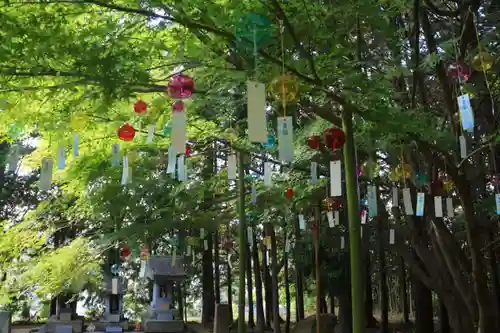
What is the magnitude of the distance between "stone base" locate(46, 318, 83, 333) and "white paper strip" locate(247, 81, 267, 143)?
12414mm

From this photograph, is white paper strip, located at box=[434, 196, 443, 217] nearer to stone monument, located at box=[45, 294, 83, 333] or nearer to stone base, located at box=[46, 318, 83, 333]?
stone monument, located at box=[45, 294, 83, 333]

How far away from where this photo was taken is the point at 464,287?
7035 millimetres

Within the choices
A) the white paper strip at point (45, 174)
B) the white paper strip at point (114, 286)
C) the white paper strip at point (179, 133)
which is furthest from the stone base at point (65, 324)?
the white paper strip at point (179, 133)

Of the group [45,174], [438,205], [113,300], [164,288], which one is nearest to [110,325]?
[113,300]

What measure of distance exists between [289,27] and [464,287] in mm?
5015

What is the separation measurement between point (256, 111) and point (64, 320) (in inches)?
518

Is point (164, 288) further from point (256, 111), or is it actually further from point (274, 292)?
point (256, 111)

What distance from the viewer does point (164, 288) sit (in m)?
14.7

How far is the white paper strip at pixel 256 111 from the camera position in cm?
383

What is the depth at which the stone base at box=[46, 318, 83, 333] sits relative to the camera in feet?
46.5

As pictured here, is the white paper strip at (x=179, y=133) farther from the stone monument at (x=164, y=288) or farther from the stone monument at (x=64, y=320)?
the stone monument at (x=64, y=320)

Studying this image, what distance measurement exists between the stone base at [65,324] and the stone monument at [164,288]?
2.04 metres

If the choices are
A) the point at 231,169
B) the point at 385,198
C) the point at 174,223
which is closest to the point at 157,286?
the point at 174,223

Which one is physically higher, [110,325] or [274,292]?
[274,292]
